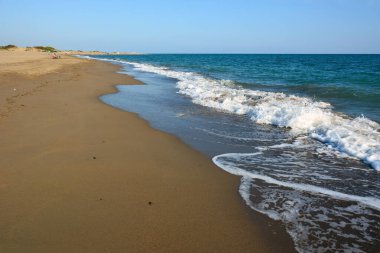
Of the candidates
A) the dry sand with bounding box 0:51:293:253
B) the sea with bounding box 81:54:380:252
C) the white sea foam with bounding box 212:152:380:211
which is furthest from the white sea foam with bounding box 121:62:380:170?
the dry sand with bounding box 0:51:293:253

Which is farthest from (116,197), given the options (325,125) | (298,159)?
(325,125)

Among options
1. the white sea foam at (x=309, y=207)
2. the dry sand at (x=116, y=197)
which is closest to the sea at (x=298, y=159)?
the white sea foam at (x=309, y=207)

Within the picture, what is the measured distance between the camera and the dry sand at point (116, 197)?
3.13 meters

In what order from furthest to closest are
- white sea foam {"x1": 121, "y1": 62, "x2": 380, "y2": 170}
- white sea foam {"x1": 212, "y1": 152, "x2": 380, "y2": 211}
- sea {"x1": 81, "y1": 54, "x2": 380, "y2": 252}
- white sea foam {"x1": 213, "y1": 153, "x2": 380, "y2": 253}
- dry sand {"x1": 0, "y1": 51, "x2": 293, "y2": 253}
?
1. white sea foam {"x1": 121, "y1": 62, "x2": 380, "y2": 170}
2. white sea foam {"x1": 212, "y1": 152, "x2": 380, "y2": 211}
3. sea {"x1": 81, "y1": 54, "x2": 380, "y2": 252}
4. white sea foam {"x1": 213, "y1": 153, "x2": 380, "y2": 253}
5. dry sand {"x1": 0, "y1": 51, "x2": 293, "y2": 253}

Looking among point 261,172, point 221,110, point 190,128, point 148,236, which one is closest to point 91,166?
point 148,236

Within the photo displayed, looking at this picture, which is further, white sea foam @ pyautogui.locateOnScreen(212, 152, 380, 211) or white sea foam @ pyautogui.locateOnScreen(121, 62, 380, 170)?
white sea foam @ pyautogui.locateOnScreen(121, 62, 380, 170)

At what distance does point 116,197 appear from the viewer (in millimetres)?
4016

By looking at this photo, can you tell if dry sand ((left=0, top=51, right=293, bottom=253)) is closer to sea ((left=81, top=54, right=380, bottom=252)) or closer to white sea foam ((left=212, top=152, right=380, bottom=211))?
white sea foam ((left=212, top=152, right=380, bottom=211))

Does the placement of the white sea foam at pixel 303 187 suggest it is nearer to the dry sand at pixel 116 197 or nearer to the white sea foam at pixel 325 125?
the dry sand at pixel 116 197

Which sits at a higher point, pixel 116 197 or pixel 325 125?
pixel 325 125

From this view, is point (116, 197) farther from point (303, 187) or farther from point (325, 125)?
point (325, 125)

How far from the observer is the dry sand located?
123 inches

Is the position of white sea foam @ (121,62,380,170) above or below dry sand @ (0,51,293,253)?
above

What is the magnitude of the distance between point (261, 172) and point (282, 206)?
1149mm
